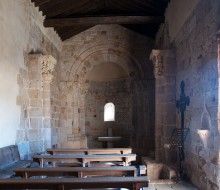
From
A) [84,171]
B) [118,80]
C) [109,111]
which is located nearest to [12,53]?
[84,171]

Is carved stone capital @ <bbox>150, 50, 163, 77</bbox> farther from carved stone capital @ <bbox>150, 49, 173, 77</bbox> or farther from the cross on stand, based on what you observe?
the cross on stand

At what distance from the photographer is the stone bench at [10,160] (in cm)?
440

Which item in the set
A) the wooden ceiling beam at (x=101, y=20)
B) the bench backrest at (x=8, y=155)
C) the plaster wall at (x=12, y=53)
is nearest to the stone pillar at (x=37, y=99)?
the plaster wall at (x=12, y=53)

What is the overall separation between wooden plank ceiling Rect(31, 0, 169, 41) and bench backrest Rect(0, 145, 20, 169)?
3.70 meters

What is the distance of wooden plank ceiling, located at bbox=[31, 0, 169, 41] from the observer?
7371mm

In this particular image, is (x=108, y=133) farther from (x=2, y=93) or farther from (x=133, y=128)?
(x=2, y=93)

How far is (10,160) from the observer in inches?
196

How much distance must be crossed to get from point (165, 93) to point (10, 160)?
12.7 feet

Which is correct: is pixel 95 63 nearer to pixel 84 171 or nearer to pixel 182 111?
pixel 182 111

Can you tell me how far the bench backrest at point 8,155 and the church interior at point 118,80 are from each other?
0.03 m

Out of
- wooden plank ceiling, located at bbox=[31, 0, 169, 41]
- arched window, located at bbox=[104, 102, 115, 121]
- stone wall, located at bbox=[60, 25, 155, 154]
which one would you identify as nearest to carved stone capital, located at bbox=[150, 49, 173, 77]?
wooden plank ceiling, located at bbox=[31, 0, 169, 41]

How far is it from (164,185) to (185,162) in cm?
86

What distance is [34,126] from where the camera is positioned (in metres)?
6.65

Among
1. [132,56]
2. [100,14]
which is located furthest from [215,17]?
[132,56]
